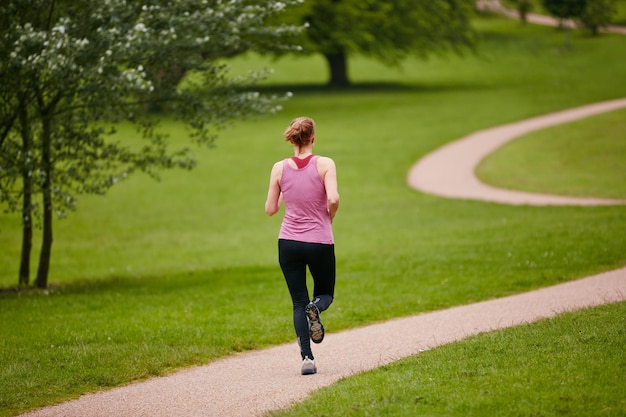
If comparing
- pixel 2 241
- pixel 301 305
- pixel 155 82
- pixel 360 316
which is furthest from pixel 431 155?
pixel 301 305

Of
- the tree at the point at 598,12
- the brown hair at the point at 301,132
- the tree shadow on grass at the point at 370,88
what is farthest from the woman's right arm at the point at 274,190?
the tree at the point at 598,12

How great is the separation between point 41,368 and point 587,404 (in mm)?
5391

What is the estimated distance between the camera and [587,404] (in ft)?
19.9

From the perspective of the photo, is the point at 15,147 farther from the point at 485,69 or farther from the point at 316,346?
the point at 485,69

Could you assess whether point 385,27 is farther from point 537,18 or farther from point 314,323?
point 314,323

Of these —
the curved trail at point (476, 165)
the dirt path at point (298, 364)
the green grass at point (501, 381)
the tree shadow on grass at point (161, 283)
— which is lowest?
the curved trail at point (476, 165)

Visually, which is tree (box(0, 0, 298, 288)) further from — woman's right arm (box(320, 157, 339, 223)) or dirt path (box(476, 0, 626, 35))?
dirt path (box(476, 0, 626, 35))

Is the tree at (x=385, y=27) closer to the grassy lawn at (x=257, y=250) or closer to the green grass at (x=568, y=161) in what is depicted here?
the grassy lawn at (x=257, y=250)

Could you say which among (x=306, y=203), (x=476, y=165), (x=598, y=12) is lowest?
(x=476, y=165)

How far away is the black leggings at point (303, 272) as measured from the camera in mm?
7707

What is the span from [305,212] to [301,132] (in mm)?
733

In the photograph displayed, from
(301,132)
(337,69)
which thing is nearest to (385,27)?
(337,69)

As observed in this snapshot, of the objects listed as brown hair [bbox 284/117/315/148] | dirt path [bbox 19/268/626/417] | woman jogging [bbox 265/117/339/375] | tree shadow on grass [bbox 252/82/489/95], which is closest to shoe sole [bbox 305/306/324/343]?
woman jogging [bbox 265/117/339/375]

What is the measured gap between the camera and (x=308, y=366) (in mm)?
7945
